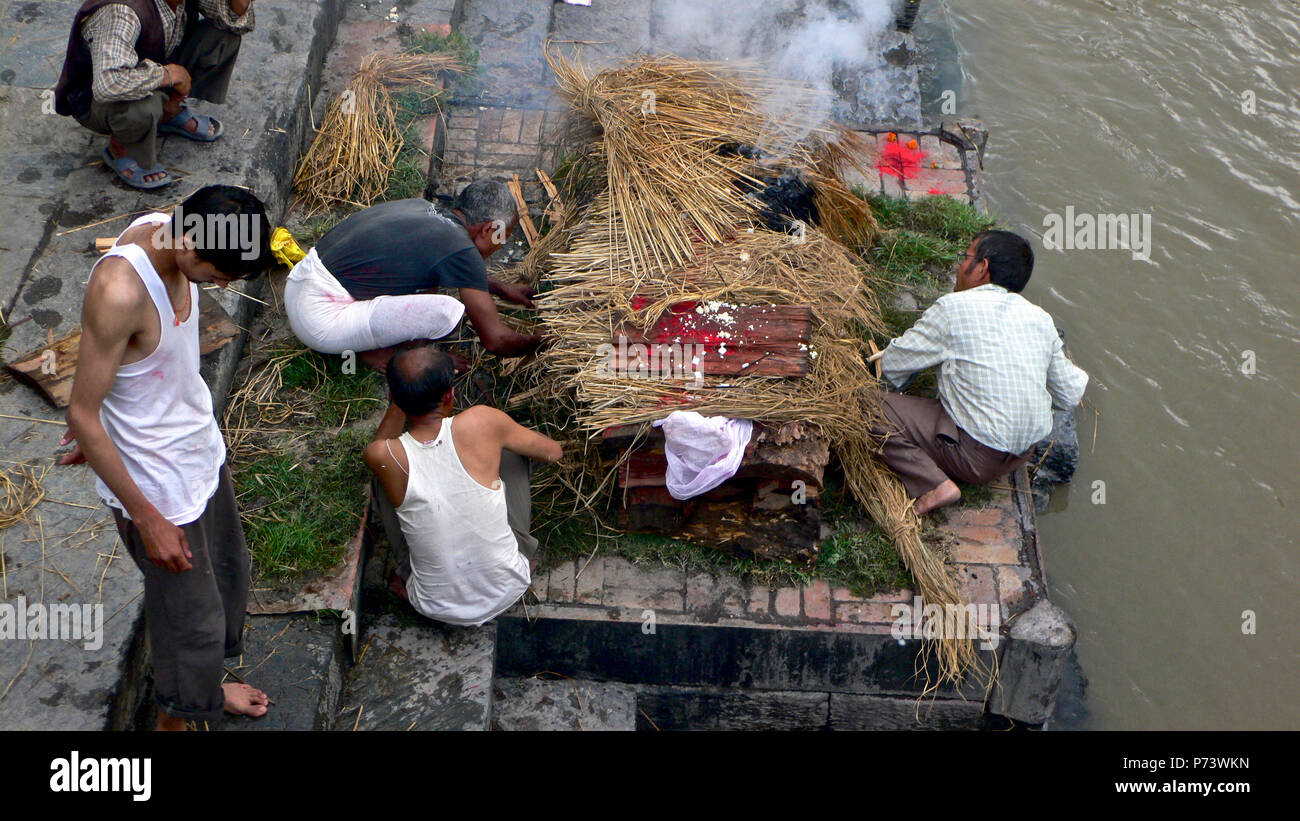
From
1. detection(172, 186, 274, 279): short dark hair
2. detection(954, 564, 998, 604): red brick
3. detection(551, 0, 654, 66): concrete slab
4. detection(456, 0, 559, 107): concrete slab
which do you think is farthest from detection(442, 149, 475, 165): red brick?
detection(954, 564, 998, 604): red brick

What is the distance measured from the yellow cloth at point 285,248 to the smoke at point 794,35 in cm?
346

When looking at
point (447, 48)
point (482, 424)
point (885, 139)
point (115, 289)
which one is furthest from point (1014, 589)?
point (447, 48)

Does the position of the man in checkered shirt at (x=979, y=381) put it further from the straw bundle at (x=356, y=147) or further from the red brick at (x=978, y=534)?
the straw bundle at (x=356, y=147)

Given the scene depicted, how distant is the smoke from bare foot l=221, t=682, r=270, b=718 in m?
5.29

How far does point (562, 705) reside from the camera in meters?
4.66

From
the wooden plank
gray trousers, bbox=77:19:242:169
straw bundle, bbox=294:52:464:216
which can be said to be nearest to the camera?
gray trousers, bbox=77:19:242:169

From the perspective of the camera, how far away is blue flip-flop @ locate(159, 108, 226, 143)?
552 centimetres

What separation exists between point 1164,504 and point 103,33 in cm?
587

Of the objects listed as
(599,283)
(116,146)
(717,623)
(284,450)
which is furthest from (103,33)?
(717,623)

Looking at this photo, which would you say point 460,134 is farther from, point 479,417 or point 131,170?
point 479,417

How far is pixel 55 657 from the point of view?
3.55 meters

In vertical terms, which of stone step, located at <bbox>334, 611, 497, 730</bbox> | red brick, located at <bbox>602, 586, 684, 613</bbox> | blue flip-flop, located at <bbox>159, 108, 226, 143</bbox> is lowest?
stone step, located at <bbox>334, 611, 497, 730</bbox>

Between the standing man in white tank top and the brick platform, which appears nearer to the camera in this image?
the standing man in white tank top

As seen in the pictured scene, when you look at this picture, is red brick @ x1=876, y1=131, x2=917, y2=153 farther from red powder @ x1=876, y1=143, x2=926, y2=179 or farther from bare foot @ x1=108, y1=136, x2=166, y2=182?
bare foot @ x1=108, y1=136, x2=166, y2=182
